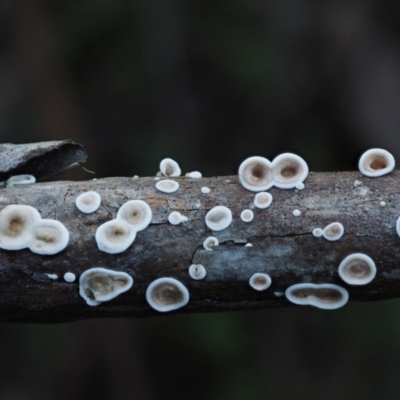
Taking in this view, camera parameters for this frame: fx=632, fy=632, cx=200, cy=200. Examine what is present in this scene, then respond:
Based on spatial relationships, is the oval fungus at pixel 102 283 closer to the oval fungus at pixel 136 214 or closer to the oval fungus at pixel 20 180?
the oval fungus at pixel 136 214

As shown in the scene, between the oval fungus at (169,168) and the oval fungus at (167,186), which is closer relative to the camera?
the oval fungus at (167,186)

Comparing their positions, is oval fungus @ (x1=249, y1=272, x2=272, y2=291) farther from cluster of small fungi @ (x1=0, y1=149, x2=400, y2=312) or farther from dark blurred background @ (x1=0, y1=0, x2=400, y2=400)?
dark blurred background @ (x1=0, y1=0, x2=400, y2=400)

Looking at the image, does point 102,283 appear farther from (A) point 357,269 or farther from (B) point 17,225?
(A) point 357,269

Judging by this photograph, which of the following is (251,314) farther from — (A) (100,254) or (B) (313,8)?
(A) (100,254)

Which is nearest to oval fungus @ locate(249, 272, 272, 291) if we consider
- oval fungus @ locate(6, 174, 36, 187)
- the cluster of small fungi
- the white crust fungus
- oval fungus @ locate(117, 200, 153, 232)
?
the cluster of small fungi

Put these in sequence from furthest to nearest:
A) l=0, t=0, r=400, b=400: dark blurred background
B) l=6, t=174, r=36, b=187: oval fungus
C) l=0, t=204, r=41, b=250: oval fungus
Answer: l=0, t=0, r=400, b=400: dark blurred background → l=6, t=174, r=36, b=187: oval fungus → l=0, t=204, r=41, b=250: oval fungus

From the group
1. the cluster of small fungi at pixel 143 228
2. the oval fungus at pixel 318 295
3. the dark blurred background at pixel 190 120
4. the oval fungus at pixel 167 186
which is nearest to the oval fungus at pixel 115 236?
the cluster of small fungi at pixel 143 228

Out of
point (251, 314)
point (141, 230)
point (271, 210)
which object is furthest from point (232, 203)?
point (251, 314)
